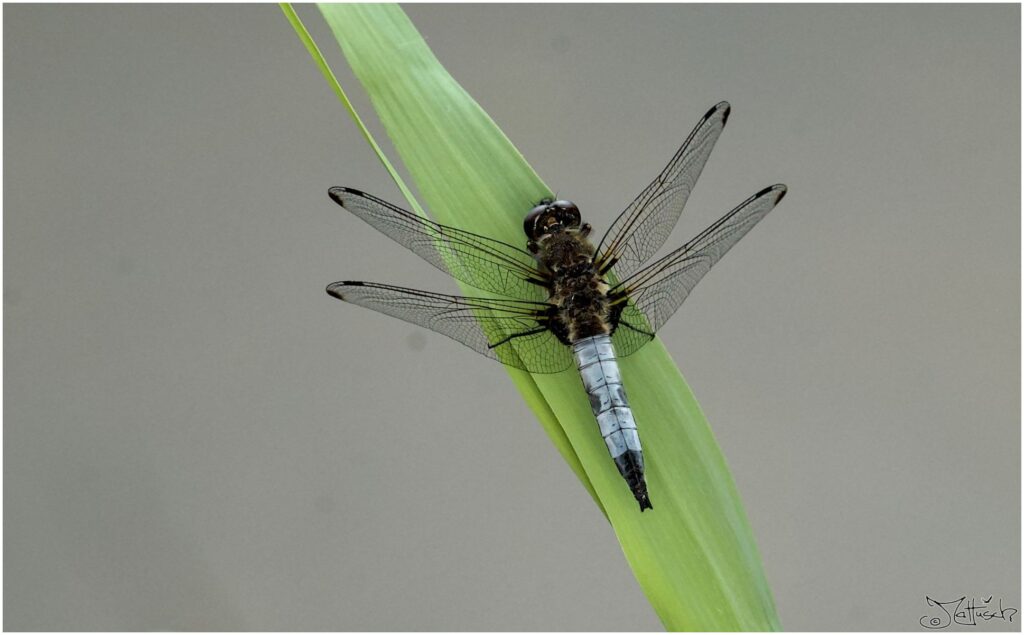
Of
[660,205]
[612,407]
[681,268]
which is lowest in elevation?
[612,407]

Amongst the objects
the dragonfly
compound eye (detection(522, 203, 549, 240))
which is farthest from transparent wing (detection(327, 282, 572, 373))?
compound eye (detection(522, 203, 549, 240))

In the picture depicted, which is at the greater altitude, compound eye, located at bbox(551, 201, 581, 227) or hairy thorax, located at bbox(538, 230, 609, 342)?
compound eye, located at bbox(551, 201, 581, 227)

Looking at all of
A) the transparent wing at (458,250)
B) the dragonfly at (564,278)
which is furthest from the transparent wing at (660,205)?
the transparent wing at (458,250)

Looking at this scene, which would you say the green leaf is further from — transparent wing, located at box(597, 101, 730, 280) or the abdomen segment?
transparent wing, located at box(597, 101, 730, 280)

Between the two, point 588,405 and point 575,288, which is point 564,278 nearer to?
point 575,288

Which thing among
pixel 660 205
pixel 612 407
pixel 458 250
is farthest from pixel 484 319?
pixel 660 205

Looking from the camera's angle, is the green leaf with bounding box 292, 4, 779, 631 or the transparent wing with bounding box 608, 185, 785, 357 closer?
the green leaf with bounding box 292, 4, 779, 631
